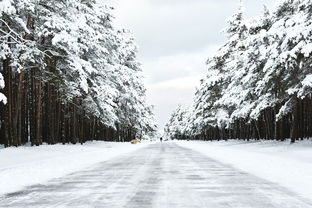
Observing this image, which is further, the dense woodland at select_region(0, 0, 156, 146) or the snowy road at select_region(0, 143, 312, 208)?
the dense woodland at select_region(0, 0, 156, 146)

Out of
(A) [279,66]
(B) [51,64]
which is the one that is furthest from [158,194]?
(B) [51,64]

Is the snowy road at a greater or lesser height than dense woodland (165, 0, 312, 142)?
lesser

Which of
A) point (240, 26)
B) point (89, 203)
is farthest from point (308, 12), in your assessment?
point (240, 26)

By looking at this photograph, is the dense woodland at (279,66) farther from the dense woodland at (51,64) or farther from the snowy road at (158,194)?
the snowy road at (158,194)

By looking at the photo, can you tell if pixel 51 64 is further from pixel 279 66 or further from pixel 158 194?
pixel 158 194

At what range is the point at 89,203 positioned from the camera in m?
6.25

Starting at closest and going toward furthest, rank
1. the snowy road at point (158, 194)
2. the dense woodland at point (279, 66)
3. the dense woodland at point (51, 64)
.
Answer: the snowy road at point (158, 194)
the dense woodland at point (51, 64)
the dense woodland at point (279, 66)

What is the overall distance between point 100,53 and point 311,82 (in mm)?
18286

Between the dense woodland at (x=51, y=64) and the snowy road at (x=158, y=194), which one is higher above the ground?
the dense woodland at (x=51, y=64)

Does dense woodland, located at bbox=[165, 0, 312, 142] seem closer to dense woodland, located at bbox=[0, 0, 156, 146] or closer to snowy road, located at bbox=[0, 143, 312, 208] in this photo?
dense woodland, located at bbox=[0, 0, 156, 146]

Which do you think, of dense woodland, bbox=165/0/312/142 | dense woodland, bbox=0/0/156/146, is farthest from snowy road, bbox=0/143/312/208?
dense woodland, bbox=165/0/312/142

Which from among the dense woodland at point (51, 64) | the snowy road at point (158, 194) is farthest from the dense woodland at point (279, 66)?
the snowy road at point (158, 194)

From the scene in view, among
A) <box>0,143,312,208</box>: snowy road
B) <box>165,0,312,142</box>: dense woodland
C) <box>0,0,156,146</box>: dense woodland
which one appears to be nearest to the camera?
<box>0,143,312,208</box>: snowy road

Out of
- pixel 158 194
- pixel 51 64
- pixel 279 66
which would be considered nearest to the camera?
pixel 158 194
